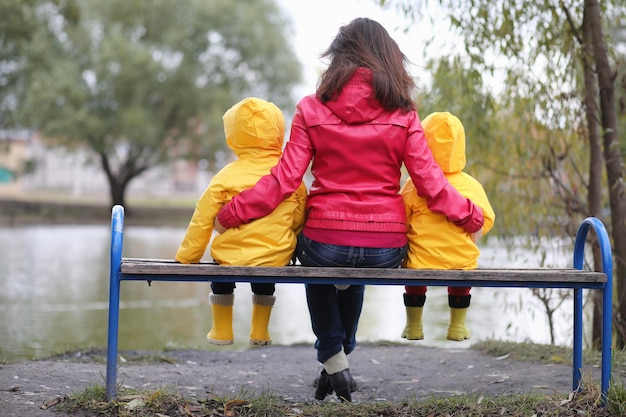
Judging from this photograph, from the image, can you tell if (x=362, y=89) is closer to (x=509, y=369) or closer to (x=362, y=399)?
(x=362, y=399)

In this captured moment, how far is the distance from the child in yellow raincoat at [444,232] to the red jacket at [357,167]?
0.08 meters

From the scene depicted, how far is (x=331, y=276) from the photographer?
3.48m

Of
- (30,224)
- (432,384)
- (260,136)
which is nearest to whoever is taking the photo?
(260,136)

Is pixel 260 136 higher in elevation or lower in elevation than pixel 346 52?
lower

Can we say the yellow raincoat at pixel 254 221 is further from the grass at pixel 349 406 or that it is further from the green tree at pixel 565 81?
the green tree at pixel 565 81

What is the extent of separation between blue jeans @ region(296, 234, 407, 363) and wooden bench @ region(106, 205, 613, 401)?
6.7 inches

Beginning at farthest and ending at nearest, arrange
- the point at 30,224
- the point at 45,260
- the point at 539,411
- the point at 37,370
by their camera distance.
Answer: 1. the point at 30,224
2. the point at 45,260
3. the point at 37,370
4. the point at 539,411

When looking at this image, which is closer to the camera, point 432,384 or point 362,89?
point 362,89

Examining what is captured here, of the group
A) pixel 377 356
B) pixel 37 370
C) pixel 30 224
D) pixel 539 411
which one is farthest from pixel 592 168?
pixel 30 224

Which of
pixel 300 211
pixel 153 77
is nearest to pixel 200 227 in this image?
pixel 300 211

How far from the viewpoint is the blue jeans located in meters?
3.65

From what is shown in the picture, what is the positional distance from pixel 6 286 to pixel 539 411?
9511 millimetres

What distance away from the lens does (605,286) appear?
363 centimetres

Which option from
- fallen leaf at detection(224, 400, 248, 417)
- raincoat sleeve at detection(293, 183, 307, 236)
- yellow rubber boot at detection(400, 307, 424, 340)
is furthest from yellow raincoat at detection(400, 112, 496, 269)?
fallen leaf at detection(224, 400, 248, 417)
